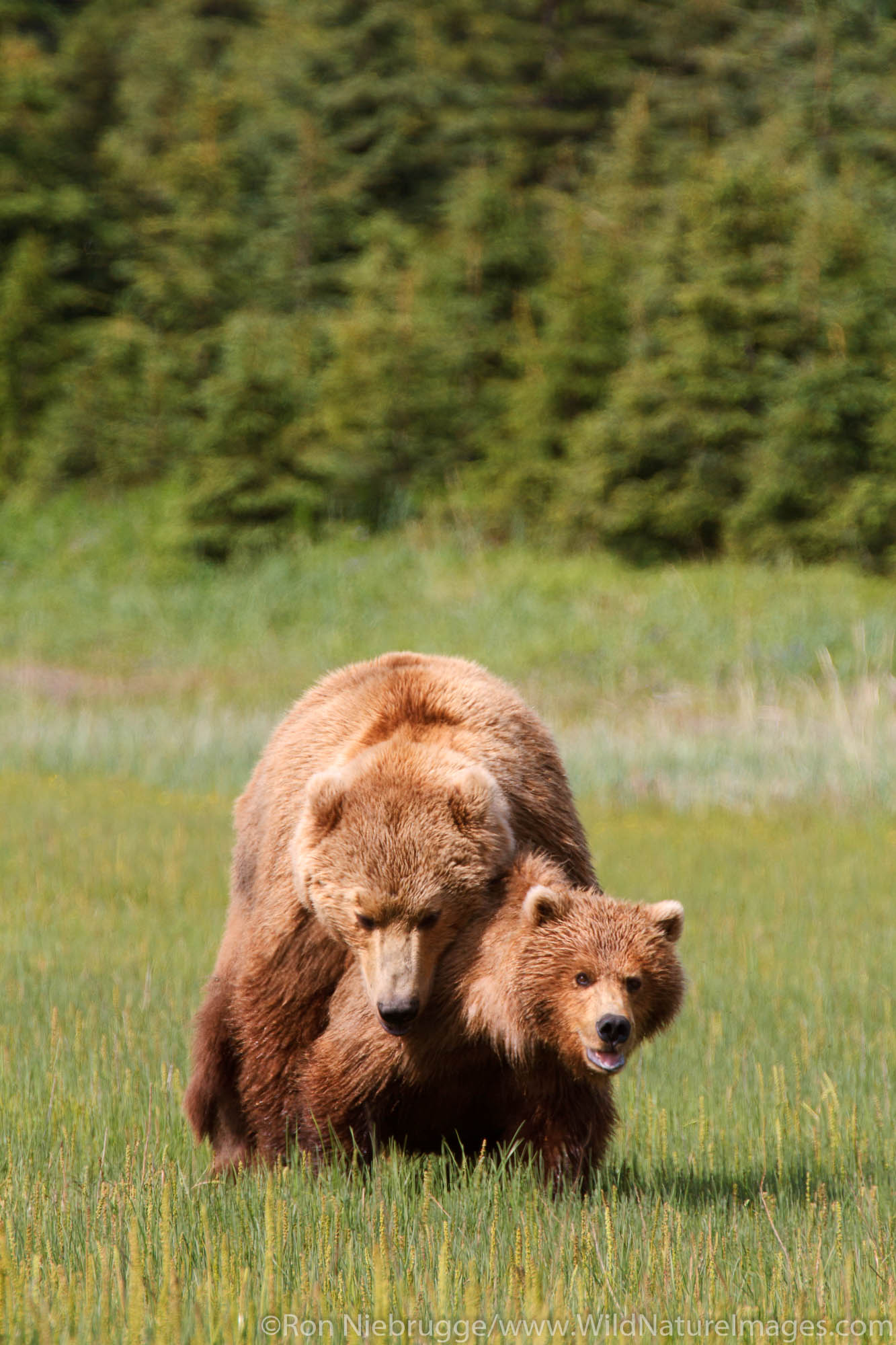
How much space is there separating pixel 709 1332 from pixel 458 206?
2687 cm

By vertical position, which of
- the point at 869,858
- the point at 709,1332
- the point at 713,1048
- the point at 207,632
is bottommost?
the point at 207,632

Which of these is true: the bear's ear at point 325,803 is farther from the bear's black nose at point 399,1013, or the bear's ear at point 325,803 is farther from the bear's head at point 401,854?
the bear's black nose at point 399,1013

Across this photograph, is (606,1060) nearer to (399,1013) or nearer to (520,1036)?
(520,1036)

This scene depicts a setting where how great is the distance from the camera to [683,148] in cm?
2959

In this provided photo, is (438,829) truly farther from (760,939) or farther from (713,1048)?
(760,939)

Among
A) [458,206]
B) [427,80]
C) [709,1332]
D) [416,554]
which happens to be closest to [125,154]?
[427,80]

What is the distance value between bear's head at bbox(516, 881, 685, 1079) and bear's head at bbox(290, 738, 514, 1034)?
242mm

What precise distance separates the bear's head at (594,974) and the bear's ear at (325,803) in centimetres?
53

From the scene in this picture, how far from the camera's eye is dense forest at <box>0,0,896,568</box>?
23172 mm

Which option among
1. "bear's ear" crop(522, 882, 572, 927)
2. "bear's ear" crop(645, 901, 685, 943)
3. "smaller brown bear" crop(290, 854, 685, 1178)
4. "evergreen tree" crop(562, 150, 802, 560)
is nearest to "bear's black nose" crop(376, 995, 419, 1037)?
"smaller brown bear" crop(290, 854, 685, 1178)

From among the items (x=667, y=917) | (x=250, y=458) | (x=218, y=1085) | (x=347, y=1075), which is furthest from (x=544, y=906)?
(x=250, y=458)

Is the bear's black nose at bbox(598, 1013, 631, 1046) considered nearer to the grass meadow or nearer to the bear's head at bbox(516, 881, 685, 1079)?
the bear's head at bbox(516, 881, 685, 1079)

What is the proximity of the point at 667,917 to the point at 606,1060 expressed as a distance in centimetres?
36

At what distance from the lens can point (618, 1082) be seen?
511 cm
